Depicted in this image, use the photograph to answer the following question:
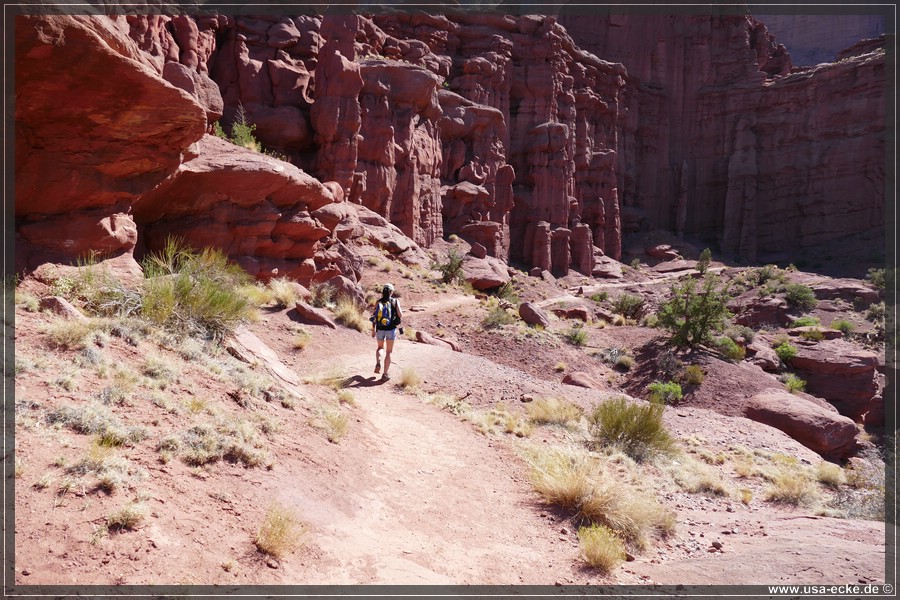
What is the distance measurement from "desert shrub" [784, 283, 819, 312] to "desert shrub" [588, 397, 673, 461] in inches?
1139

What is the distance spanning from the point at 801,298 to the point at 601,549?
1357 inches

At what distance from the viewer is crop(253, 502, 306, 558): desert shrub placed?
3.82 meters

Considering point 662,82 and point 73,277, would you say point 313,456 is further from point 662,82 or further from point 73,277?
point 662,82

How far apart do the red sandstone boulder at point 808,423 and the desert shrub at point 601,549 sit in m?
12.1

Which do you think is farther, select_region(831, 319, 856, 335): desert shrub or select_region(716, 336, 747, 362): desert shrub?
select_region(831, 319, 856, 335): desert shrub

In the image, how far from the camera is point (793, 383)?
63.7 ft

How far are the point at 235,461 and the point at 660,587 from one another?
4321mm

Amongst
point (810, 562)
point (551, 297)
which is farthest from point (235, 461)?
point (551, 297)

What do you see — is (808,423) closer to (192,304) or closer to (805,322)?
(192,304)

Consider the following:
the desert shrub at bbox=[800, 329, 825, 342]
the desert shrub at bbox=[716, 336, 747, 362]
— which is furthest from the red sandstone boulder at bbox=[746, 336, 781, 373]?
the desert shrub at bbox=[800, 329, 825, 342]

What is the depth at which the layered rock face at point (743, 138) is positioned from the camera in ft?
159

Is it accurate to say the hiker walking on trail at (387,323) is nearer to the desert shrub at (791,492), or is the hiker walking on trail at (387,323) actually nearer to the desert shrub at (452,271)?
the desert shrub at (791,492)

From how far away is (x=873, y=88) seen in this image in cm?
4775

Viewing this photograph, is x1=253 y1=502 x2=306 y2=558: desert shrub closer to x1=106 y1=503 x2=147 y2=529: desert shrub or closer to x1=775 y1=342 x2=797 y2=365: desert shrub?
x1=106 y1=503 x2=147 y2=529: desert shrub
